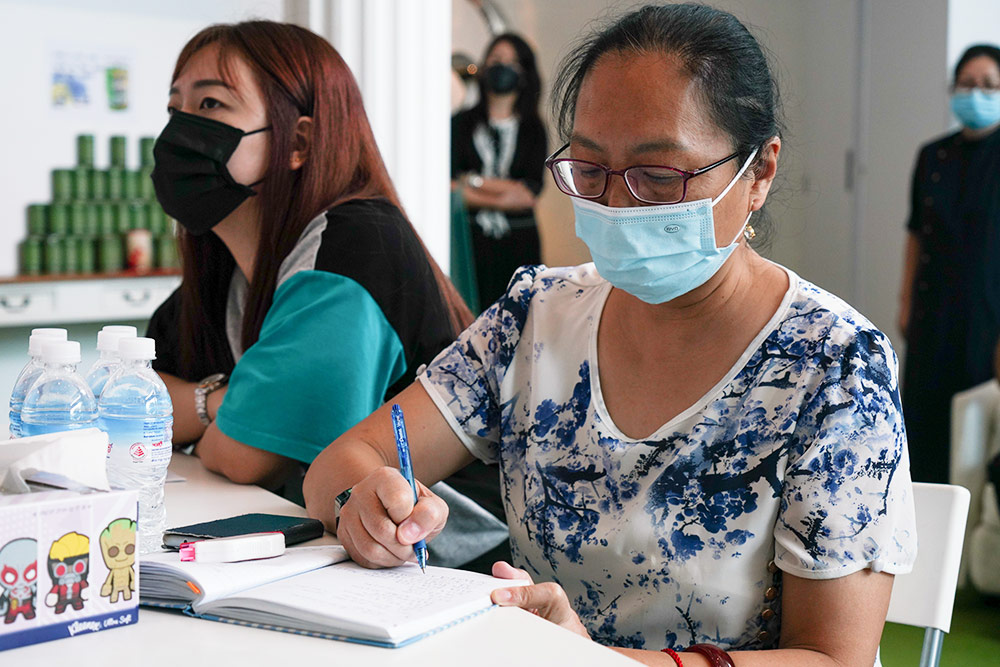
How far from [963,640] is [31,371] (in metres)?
2.67

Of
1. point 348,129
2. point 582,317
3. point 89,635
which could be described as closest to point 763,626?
point 582,317

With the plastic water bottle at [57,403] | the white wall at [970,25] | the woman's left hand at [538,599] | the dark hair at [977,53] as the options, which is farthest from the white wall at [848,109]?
the woman's left hand at [538,599]

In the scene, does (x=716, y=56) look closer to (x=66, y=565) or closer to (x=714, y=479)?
(x=714, y=479)

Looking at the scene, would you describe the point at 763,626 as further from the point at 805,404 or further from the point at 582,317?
the point at 582,317

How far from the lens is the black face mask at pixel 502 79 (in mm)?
4230

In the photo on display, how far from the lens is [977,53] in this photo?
3691 millimetres

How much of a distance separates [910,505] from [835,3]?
3735 millimetres

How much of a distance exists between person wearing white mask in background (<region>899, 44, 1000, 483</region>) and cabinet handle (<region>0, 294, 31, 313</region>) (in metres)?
3.28

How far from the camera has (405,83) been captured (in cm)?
239

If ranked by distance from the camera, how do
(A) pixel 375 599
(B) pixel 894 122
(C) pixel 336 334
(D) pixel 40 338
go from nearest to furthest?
(A) pixel 375 599 < (D) pixel 40 338 < (C) pixel 336 334 < (B) pixel 894 122

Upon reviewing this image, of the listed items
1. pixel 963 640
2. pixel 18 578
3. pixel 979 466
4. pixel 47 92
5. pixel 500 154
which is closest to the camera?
pixel 18 578

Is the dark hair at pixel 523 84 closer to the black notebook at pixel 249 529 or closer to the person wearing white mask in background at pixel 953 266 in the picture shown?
the person wearing white mask in background at pixel 953 266

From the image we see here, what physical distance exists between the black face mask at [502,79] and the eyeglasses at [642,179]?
10.3ft

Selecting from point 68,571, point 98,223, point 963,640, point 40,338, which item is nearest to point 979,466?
point 963,640
